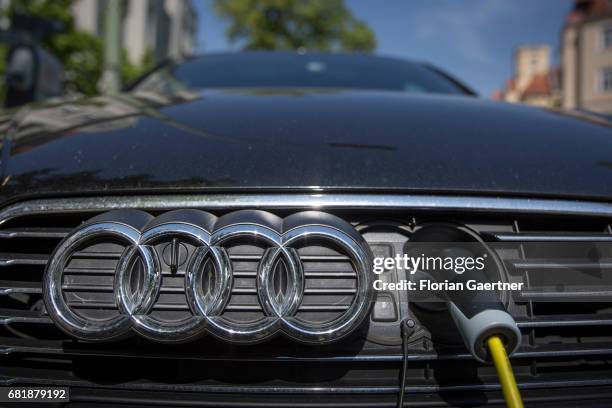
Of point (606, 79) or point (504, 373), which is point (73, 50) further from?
point (606, 79)

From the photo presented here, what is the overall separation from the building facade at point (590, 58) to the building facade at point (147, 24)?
1070 inches

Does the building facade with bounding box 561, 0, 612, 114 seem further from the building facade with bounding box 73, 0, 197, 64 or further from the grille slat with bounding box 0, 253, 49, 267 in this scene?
the grille slat with bounding box 0, 253, 49, 267

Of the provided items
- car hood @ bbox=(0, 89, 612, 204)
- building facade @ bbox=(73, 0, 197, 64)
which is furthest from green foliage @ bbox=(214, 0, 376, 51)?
car hood @ bbox=(0, 89, 612, 204)

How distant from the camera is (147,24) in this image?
1058 inches

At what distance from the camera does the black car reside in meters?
0.92

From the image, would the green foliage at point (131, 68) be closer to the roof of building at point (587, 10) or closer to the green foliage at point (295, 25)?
the green foliage at point (295, 25)

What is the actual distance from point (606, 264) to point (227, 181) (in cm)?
79

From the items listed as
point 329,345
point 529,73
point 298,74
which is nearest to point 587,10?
point 529,73

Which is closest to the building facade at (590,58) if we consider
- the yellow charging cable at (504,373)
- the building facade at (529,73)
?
the building facade at (529,73)

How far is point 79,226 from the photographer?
3.15 feet

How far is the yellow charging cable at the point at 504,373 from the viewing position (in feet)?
2.60

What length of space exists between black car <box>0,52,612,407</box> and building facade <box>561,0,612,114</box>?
3743 centimetres

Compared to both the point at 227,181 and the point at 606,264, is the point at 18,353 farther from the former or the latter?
the point at 606,264

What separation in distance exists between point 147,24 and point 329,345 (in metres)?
29.0
